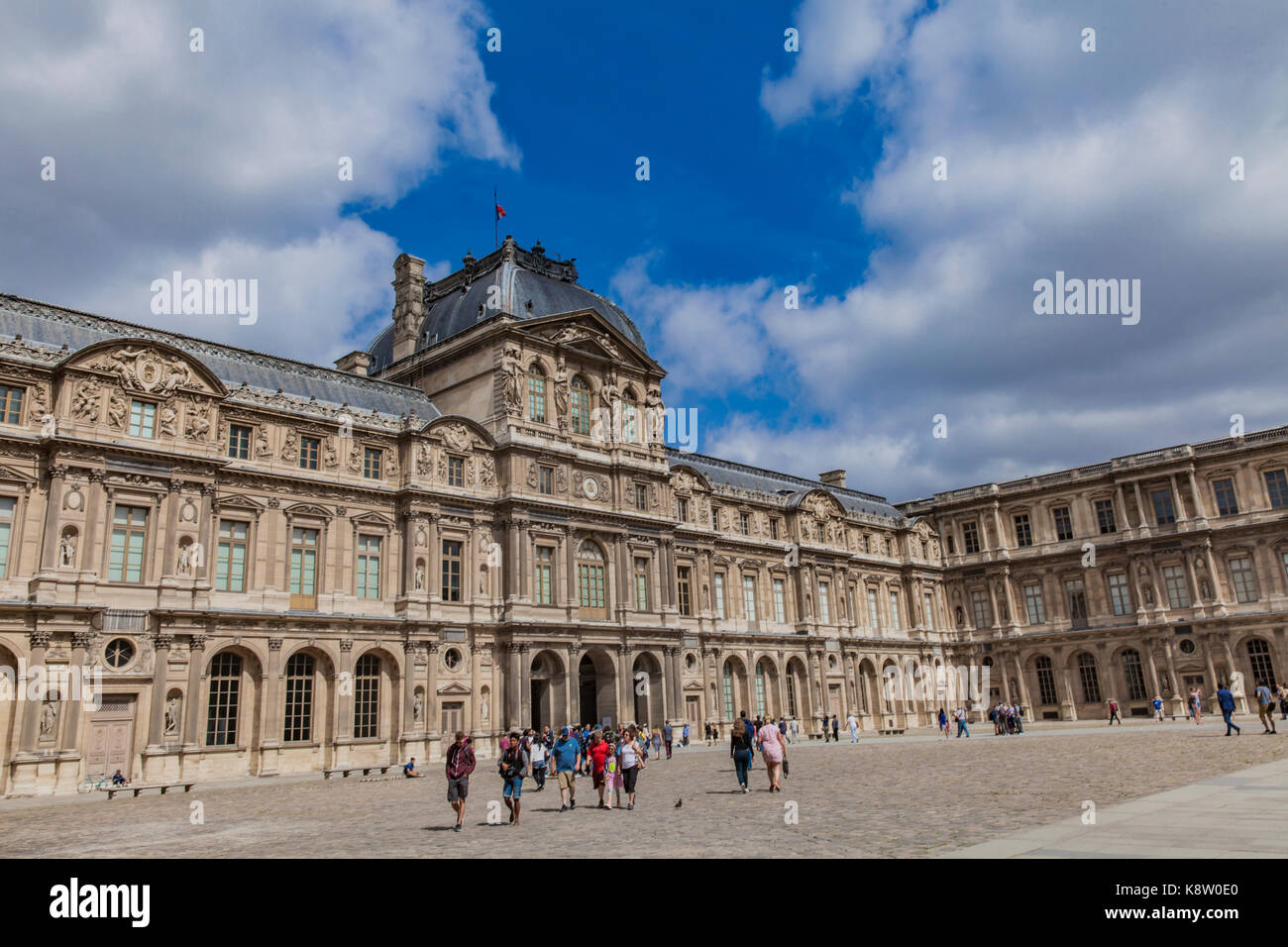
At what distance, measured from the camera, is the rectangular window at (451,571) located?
132 feet

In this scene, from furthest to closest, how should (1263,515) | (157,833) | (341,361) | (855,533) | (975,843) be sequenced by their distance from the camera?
(855,533) → (1263,515) → (341,361) → (157,833) → (975,843)

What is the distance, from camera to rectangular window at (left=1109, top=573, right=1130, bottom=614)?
62031mm

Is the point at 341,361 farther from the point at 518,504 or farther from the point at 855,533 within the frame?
the point at 855,533

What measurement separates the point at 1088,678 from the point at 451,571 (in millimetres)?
45456

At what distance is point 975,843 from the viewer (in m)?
11.3

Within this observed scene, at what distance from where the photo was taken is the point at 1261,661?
5644 cm

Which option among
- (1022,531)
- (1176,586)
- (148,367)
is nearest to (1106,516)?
(1022,531)

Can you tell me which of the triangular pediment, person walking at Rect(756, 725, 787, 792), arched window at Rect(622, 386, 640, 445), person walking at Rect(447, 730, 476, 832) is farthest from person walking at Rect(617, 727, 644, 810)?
arched window at Rect(622, 386, 640, 445)

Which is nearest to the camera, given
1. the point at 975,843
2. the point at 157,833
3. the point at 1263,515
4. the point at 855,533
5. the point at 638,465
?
the point at 975,843

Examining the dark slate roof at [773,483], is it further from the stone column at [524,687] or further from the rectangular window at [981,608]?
the stone column at [524,687]

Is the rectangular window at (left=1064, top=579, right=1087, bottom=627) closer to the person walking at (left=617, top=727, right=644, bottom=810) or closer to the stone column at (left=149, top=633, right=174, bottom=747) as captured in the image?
the person walking at (left=617, top=727, right=644, bottom=810)

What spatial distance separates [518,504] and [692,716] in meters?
16.3

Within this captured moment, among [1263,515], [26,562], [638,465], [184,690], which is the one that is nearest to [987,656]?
[1263,515]

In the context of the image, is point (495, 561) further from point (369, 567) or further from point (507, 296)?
point (507, 296)
